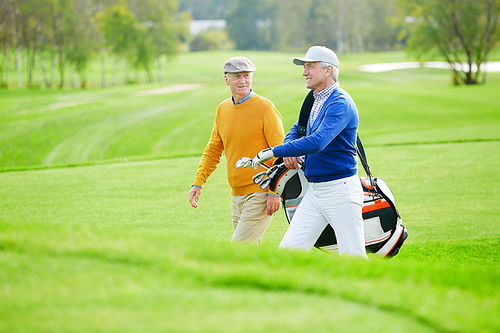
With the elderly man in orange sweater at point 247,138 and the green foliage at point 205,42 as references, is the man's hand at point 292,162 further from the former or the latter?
the green foliage at point 205,42

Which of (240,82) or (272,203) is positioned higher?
(240,82)

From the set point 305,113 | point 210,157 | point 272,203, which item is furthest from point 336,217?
point 210,157

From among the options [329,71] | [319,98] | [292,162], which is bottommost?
[292,162]

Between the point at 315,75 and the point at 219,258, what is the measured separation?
1.70m

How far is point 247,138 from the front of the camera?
15.3 ft

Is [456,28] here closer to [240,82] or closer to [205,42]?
[240,82]

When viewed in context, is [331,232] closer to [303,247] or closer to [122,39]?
[303,247]

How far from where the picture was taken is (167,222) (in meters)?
6.02

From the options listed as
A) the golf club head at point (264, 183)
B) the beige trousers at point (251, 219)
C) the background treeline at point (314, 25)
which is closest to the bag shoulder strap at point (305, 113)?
the golf club head at point (264, 183)

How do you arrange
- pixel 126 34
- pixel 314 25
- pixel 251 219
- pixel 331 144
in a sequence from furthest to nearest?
1. pixel 314 25
2. pixel 126 34
3. pixel 251 219
4. pixel 331 144

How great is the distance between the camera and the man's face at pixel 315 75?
3828 millimetres

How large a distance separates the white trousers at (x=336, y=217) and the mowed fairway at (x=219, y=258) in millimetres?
427

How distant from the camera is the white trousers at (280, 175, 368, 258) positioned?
3812 mm

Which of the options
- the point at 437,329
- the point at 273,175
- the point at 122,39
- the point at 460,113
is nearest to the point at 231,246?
the point at 273,175
